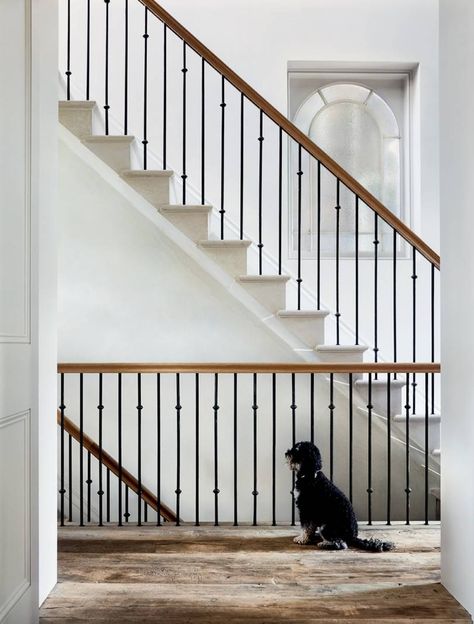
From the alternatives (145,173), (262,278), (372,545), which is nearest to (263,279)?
(262,278)

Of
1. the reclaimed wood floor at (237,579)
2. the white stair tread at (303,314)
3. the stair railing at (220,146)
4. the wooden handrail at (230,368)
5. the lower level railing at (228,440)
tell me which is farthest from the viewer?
the stair railing at (220,146)

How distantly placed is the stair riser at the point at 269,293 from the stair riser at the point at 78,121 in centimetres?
136

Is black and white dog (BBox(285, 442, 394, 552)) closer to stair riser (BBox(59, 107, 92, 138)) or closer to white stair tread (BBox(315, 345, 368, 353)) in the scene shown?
white stair tread (BBox(315, 345, 368, 353))

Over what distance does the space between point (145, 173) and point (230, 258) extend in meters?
0.74

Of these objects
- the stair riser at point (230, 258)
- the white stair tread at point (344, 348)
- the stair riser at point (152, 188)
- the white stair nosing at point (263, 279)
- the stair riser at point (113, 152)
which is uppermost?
the stair riser at point (113, 152)

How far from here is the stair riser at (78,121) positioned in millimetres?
4125

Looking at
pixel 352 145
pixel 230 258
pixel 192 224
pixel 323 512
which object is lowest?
pixel 323 512

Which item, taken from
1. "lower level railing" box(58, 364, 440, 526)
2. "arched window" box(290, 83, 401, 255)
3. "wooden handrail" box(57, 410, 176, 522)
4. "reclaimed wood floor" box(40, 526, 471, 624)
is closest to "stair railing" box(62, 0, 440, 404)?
"arched window" box(290, 83, 401, 255)

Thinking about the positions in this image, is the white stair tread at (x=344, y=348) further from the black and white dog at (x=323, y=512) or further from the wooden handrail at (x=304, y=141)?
the black and white dog at (x=323, y=512)

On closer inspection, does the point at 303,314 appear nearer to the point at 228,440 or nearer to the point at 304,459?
the point at 228,440

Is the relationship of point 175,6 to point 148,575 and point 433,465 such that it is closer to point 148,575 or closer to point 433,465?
point 433,465

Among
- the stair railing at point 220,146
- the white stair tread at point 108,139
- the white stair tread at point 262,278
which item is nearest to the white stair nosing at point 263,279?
the white stair tread at point 262,278

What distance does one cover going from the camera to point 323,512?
9.52 feet

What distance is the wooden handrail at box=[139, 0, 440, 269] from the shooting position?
12.2 feet
